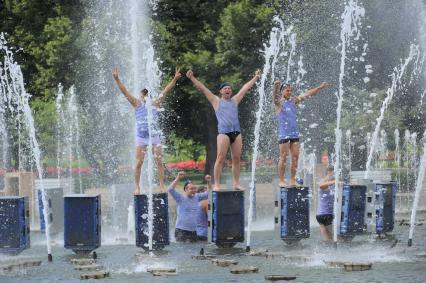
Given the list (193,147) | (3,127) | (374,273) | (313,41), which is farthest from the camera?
(193,147)

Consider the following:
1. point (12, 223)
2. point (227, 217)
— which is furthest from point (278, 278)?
point (12, 223)

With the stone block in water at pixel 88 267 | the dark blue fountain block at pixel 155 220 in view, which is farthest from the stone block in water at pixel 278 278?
the dark blue fountain block at pixel 155 220

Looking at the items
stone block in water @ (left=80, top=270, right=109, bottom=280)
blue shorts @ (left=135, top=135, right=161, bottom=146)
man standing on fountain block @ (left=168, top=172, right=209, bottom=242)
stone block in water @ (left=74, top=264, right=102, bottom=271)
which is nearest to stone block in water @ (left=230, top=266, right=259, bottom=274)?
stone block in water @ (left=80, top=270, right=109, bottom=280)

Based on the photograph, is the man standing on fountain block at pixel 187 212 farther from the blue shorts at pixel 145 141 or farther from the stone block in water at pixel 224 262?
the stone block in water at pixel 224 262

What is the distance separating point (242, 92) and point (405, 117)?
22.0m

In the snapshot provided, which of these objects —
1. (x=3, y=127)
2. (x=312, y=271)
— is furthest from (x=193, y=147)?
(x=312, y=271)

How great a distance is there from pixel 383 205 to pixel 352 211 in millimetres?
549

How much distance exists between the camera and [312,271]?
13.8 meters

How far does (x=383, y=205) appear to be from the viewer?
17.9 m

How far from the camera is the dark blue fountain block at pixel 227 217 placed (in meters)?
16.5

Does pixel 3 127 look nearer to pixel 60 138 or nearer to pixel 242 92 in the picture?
pixel 60 138

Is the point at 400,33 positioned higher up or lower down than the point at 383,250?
higher up

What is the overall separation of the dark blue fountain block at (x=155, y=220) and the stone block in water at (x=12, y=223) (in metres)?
1.61

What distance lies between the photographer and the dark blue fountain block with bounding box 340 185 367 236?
58.1 ft
